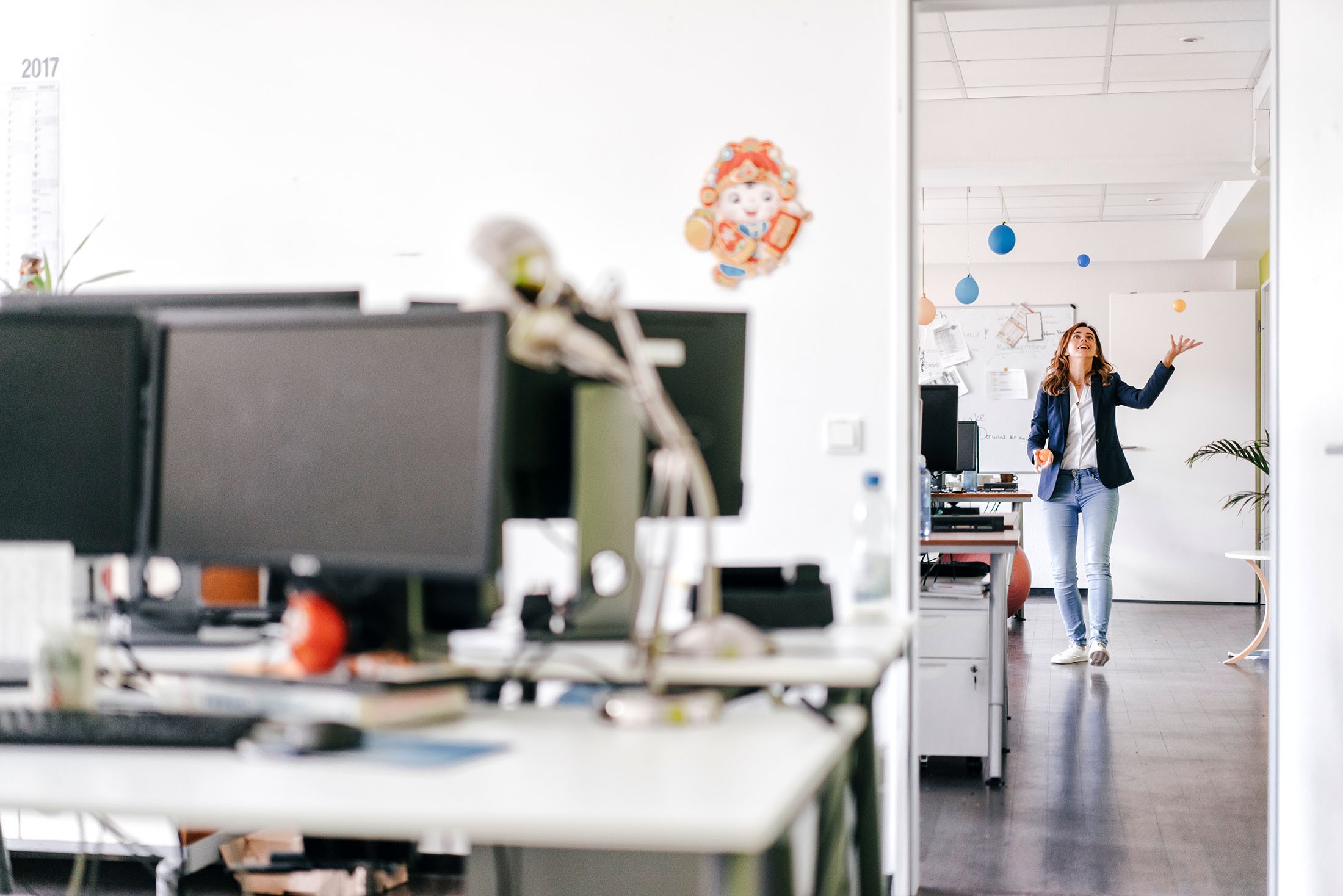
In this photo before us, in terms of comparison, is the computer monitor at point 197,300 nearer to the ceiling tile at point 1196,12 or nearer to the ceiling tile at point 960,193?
the ceiling tile at point 1196,12

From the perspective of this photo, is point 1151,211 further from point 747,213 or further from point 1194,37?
point 747,213

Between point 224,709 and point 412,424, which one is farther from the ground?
point 412,424

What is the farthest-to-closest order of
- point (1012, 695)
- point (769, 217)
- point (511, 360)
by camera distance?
point (1012, 695) < point (769, 217) < point (511, 360)

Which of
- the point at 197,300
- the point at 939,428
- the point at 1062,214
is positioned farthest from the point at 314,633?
the point at 1062,214

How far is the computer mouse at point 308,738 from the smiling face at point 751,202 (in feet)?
6.09

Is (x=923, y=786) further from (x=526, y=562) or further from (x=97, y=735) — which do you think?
(x=97, y=735)

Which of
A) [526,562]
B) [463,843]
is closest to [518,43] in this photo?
[526,562]

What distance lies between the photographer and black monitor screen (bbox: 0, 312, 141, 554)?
1.63 metres

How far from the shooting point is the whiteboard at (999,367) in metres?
8.44

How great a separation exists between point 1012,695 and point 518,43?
132 inches

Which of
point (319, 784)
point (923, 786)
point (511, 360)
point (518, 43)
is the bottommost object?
point (923, 786)

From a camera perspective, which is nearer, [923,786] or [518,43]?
[518,43]

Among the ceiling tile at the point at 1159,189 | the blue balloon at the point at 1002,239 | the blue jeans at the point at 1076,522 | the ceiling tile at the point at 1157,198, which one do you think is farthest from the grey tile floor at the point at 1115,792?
the ceiling tile at the point at 1157,198

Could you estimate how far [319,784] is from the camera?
110 cm
